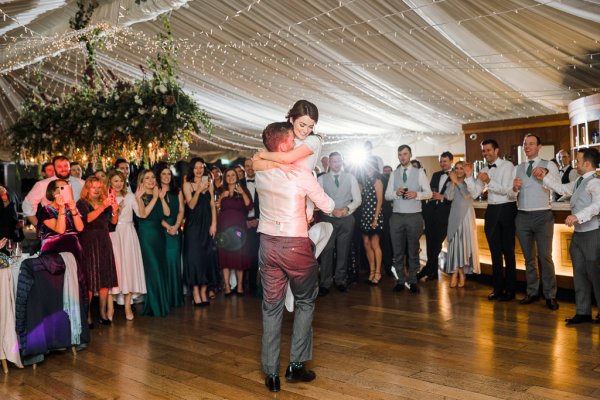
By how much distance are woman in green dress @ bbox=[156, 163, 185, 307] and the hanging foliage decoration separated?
65 centimetres

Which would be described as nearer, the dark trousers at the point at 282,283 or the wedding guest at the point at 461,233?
the dark trousers at the point at 282,283

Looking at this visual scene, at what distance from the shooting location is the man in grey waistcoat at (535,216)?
5.10m

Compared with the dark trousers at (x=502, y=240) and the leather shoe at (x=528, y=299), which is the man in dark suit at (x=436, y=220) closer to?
the dark trousers at (x=502, y=240)

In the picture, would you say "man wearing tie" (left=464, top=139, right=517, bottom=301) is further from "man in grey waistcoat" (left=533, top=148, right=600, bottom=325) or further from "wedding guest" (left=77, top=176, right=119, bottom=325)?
"wedding guest" (left=77, top=176, right=119, bottom=325)

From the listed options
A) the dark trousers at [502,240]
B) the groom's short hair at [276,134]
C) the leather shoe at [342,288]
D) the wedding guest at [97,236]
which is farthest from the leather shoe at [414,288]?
the groom's short hair at [276,134]

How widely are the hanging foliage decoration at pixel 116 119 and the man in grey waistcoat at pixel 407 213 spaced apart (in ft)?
7.29

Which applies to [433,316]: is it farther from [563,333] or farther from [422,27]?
[422,27]

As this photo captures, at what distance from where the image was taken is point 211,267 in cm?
600

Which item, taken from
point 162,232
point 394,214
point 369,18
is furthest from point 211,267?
point 369,18

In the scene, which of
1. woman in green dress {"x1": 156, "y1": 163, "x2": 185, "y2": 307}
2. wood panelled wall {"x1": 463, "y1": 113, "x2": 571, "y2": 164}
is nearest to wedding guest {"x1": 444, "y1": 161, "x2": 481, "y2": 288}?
woman in green dress {"x1": 156, "y1": 163, "x2": 185, "y2": 307}

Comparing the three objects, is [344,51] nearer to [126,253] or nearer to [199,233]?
[199,233]

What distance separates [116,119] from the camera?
6.29 m

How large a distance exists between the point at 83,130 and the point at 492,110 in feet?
A: 26.3

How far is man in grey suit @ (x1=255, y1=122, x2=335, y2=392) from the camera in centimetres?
315
